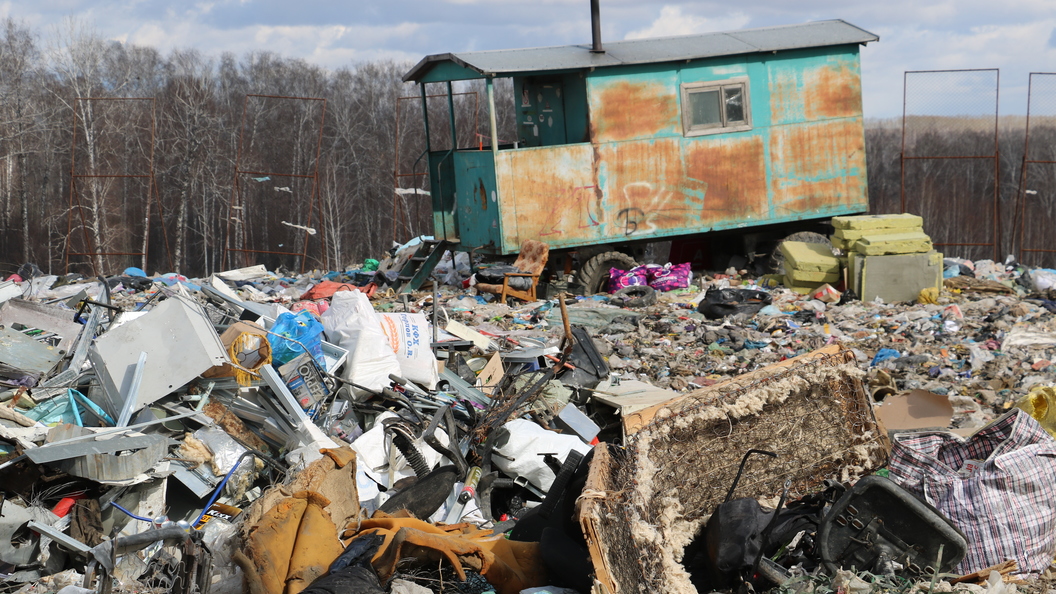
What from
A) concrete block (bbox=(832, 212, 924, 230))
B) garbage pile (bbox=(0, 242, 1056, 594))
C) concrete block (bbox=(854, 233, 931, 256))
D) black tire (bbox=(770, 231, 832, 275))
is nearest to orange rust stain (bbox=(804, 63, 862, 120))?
black tire (bbox=(770, 231, 832, 275))

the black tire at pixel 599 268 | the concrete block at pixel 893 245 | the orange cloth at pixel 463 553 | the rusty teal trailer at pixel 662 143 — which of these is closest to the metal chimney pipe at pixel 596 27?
the rusty teal trailer at pixel 662 143

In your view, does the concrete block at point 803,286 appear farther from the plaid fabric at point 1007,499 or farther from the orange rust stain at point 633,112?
the plaid fabric at point 1007,499

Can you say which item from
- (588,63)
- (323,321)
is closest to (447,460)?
(323,321)

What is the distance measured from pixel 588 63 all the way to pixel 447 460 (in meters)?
7.24

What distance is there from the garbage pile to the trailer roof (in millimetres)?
4709

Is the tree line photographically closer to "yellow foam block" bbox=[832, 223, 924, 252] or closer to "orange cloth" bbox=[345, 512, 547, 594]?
"yellow foam block" bbox=[832, 223, 924, 252]

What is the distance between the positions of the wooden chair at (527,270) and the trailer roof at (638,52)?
214 cm

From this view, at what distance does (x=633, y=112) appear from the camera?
36.9 feet

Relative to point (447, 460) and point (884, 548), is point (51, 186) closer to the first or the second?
point (447, 460)

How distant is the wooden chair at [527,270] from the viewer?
1062 cm

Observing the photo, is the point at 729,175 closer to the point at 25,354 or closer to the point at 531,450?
the point at 531,450

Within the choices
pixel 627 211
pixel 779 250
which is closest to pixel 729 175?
pixel 779 250

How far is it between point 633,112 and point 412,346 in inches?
248

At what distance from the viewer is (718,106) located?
11.6 meters
